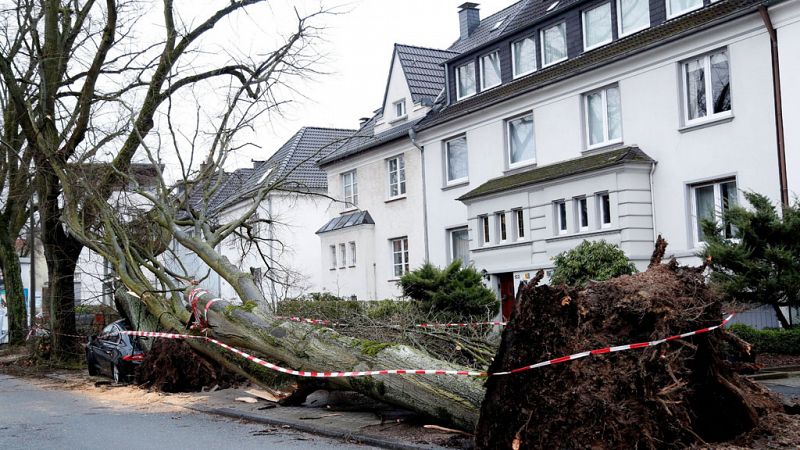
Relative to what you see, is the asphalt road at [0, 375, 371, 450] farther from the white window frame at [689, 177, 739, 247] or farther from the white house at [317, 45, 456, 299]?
the white house at [317, 45, 456, 299]

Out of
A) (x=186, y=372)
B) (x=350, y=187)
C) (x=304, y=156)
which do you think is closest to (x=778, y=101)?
(x=186, y=372)

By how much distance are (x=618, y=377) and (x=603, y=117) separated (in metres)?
18.0

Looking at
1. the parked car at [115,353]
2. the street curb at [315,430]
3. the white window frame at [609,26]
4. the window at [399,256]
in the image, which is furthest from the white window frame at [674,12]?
the street curb at [315,430]

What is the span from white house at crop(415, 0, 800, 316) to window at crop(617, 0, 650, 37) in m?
0.04

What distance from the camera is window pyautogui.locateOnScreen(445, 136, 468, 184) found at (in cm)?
3047

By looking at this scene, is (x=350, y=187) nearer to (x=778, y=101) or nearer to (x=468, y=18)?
(x=468, y=18)

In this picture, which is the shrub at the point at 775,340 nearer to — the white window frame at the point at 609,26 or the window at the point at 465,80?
the white window frame at the point at 609,26

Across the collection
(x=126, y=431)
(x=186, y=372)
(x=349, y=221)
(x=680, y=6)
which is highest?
(x=680, y=6)

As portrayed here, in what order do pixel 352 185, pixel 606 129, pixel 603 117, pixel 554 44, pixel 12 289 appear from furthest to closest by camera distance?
pixel 352 185, pixel 12 289, pixel 554 44, pixel 603 117, pixel 606 129

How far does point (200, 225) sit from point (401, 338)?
6.59 meters

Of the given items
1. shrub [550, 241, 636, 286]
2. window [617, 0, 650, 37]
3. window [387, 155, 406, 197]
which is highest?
window [617, 0, 650, 37]

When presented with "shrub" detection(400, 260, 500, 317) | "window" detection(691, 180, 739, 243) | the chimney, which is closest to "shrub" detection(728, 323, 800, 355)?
"window" detection(691, 180, 739, 243)

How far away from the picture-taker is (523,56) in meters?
28.4

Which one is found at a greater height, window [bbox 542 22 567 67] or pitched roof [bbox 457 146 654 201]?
window [bbox 542 22 567 67]
